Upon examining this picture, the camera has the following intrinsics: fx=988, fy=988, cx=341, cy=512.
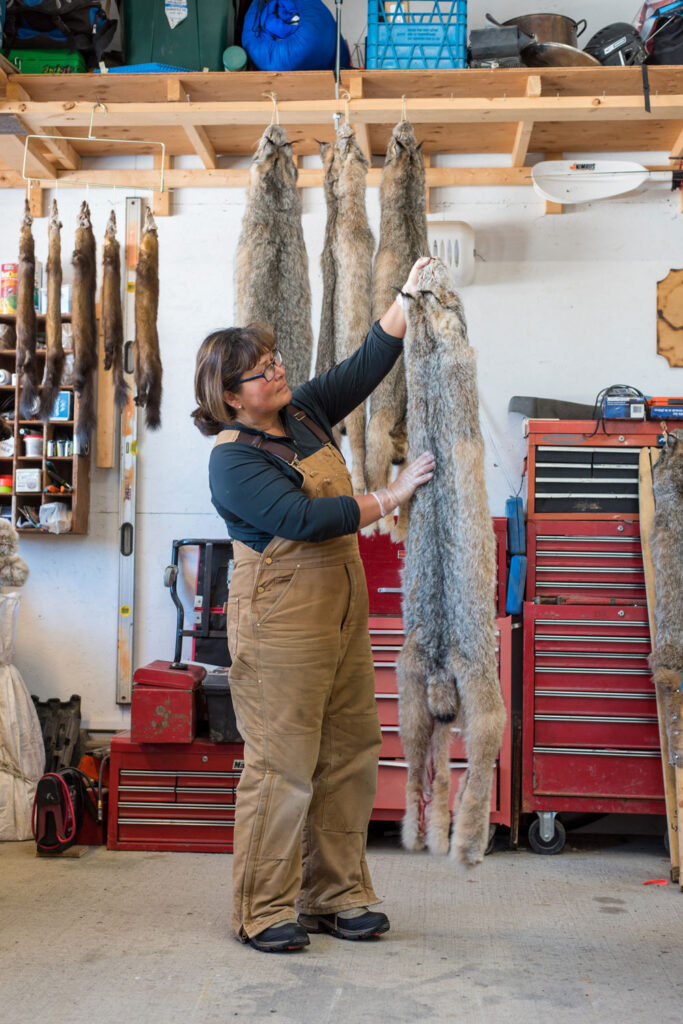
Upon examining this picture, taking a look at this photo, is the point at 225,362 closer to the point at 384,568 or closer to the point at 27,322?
the point at 384,568

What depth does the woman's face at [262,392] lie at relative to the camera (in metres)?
2.72

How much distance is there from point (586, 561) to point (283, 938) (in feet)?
7.62

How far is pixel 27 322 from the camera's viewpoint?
4.46m

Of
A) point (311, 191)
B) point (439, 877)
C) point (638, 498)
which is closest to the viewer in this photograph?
point (439, 877)

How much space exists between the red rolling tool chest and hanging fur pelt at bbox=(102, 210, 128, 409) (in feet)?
4.32

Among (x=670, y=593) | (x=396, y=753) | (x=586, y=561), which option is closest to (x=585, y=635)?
(x=586, y=561)

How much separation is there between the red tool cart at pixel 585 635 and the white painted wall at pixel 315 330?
582mm

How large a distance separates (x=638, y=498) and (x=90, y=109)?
2905 mm

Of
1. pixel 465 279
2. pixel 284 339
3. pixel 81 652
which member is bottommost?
pixel 81 652

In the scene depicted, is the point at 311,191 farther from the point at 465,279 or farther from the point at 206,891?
the point at 206,891

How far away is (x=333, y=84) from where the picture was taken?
4461 millimetres

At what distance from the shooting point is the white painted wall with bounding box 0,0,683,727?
5055 mm

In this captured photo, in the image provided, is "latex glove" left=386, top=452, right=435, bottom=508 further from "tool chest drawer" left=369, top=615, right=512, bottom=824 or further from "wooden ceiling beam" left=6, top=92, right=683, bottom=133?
"wooden ceiling beam" left=6, top=92, right=683, bottom=133

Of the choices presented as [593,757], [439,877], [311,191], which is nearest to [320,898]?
[439,877]
